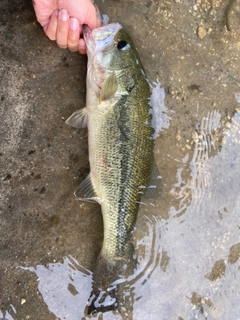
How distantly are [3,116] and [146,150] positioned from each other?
1.26 metres

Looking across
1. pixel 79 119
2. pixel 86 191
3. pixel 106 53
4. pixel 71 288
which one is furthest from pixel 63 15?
pixel 71 288

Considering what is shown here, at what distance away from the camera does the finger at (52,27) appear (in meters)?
3.30

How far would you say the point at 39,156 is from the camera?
135 inches

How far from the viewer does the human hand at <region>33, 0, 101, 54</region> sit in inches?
129

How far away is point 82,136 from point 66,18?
1005 millimetres

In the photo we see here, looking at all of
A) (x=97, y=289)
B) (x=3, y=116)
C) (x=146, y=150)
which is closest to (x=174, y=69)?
(x=146, y=150)

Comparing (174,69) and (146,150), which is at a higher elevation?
(174,69)

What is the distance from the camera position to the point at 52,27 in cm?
333

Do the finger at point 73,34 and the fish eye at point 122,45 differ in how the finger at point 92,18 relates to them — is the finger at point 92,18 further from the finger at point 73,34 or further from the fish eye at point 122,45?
the fish eye at point 122,45

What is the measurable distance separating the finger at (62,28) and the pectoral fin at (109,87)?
0.54m

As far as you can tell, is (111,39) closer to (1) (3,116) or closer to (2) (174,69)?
(2) (174,69)

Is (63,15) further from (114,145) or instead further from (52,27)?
(114,145)

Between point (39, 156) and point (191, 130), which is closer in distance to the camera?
point (39, 156)

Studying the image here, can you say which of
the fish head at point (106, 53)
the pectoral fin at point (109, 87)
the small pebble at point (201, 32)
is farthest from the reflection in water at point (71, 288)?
the small pebble at point (201, 32)
